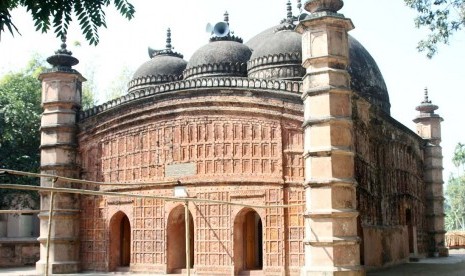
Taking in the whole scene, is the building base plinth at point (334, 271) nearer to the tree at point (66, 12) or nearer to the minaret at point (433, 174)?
the tree at point (66, 12)

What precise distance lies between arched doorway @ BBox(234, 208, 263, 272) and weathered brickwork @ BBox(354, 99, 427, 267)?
2.49 metres

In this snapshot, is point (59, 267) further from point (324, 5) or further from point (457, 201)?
point (457, 201)

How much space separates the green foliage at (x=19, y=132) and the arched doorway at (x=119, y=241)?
4.94 meters

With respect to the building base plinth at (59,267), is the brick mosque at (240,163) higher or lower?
higher

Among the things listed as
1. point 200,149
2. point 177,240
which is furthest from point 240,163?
point 177,240

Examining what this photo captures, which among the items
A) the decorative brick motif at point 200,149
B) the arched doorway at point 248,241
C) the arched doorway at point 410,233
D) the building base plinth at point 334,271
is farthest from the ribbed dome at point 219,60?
the arched doorway at point 410,233

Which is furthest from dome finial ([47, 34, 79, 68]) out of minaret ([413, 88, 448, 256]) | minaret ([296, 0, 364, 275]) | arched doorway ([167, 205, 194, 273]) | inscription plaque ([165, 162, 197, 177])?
minaret ([413, 88, 448, 256])

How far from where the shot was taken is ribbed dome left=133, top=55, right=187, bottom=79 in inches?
690

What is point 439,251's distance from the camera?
1966 cm

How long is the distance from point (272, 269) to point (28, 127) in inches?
417

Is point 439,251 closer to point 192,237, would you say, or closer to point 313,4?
point 192,237

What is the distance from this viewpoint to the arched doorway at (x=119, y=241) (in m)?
14.6

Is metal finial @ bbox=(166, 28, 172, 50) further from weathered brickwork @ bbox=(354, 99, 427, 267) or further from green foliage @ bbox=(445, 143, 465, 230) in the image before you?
green foliage @ bbox=(445, 143, 465, 230)

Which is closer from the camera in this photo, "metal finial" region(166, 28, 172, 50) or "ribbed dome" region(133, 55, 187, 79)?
"ribbed dome" region(133, 55, 187, 79)
